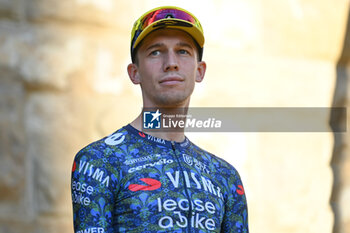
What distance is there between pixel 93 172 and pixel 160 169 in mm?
251

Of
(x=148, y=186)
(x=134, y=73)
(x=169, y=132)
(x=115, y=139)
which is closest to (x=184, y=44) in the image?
(x=134, y=73)

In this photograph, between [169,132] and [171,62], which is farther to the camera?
[169,132]

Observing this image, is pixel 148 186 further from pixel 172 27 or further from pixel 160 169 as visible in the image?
pixel 172 27

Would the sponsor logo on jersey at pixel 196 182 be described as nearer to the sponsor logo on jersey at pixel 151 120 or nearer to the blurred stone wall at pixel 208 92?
the sponsor logo on jersey at pixel 151 120

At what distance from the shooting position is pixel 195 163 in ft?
8.17

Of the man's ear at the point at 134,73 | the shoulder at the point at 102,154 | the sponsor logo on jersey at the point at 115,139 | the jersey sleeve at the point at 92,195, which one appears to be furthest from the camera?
the man's ear at the point at 134,73

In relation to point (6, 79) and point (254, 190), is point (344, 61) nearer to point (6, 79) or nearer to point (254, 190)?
point (254, 190)

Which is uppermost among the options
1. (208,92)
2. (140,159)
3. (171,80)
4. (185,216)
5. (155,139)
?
(208,92)

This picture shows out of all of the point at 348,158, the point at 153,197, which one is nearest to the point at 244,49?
the point at 348,158

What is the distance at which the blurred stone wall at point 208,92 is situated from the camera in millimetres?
3307

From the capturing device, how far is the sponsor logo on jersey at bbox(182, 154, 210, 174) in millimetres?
2466

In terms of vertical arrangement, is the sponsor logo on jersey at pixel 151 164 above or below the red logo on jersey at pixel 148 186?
above

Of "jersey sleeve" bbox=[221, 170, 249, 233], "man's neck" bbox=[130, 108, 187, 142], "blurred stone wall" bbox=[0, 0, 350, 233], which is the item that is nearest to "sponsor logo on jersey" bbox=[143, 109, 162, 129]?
"man's neck" bbox=[130, 108, 187, 142]

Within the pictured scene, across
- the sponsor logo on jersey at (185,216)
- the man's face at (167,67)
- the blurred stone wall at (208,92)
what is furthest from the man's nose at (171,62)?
the blurred stone wall at (208,92)
